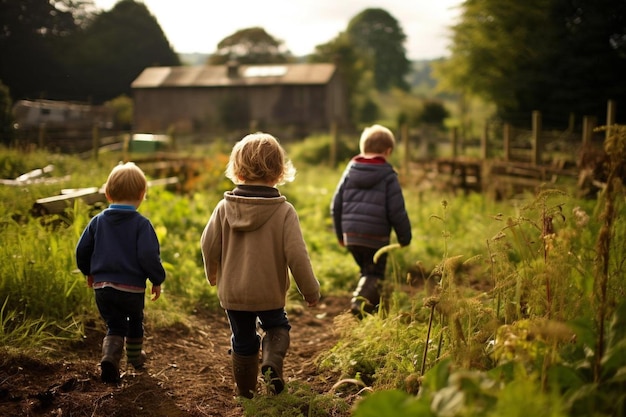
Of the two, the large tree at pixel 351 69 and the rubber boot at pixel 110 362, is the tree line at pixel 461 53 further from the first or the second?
the large tree at pixel 351 69

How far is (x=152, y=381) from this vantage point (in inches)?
131

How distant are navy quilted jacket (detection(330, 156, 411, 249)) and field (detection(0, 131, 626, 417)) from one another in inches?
22.2

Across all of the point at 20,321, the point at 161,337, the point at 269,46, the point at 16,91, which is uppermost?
the point at 269,46

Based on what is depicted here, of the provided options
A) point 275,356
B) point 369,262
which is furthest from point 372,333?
point 369,262

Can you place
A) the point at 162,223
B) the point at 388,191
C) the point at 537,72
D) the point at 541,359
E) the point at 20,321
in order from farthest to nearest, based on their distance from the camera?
the point at 537,72
the point at 162,223
the point at 388,191
the point at 20,321
the point at 541,359

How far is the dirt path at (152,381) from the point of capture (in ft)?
9.36

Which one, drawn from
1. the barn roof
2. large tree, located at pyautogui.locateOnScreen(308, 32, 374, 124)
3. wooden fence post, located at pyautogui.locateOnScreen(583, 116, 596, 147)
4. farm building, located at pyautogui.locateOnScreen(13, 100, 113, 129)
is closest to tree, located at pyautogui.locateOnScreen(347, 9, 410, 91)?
large tree, located at pyautogui.locateOnScreen(308, 32, 374, 124)

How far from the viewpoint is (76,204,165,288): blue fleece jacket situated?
11.0 ft

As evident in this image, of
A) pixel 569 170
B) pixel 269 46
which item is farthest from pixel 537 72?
pixel 269 46

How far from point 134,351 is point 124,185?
965 millimetres

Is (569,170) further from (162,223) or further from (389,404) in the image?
(389,404)

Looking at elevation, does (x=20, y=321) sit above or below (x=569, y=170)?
below

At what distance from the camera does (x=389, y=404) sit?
161cm

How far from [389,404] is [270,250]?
1.58 metres
